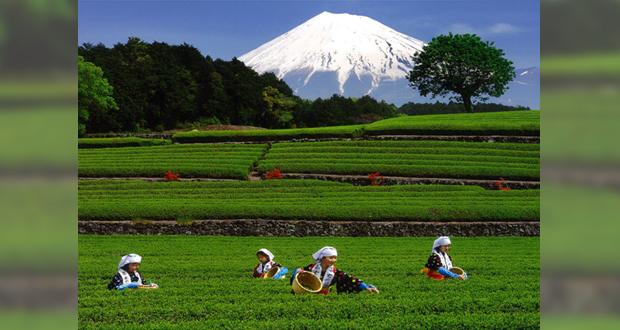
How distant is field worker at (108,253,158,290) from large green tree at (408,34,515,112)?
67.5 m

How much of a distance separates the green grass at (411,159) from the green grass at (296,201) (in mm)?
3197

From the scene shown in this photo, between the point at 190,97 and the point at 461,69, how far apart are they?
31.4 meters

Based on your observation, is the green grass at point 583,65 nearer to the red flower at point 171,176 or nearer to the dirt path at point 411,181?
the dirt path at point 411,181

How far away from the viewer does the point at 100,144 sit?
1994 inches

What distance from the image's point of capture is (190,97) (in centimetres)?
7669

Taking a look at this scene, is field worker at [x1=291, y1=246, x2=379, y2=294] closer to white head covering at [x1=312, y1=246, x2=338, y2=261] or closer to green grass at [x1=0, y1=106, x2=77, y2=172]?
white head covering at [x1=312, y1=246, x2=338, y2=261]

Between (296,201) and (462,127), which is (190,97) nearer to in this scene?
(462,127)

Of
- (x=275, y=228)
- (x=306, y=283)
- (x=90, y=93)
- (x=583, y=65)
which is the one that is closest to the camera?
(x=583, y=65)

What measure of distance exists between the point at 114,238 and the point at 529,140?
31027 mm

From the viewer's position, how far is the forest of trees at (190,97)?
71625 millimetres

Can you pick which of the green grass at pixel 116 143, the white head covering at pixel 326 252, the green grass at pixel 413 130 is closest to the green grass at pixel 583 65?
the white head covering at pixel 326 252

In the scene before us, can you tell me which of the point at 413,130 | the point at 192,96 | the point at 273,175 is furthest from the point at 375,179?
the point at 192,96

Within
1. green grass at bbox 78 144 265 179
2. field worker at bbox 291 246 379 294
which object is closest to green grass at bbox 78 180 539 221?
green grass at bbox 78 144 265 179

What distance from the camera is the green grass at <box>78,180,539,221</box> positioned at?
24.2m
